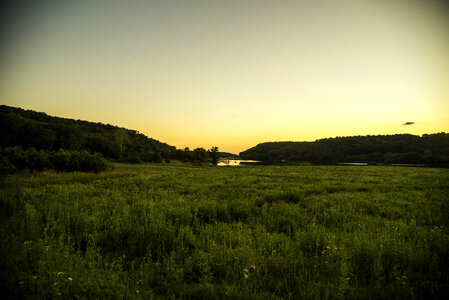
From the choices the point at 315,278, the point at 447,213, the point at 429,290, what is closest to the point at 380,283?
the point at 429,290

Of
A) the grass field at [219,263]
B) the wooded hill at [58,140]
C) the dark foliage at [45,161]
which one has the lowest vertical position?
the grass field at [219,263]

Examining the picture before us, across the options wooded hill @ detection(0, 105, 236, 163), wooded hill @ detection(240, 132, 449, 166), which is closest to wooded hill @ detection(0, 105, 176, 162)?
wooded hill @ detection(0, 105, 236, 163)

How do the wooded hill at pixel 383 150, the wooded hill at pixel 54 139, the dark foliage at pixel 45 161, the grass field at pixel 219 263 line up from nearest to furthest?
the grass field at pixel 219 263 < the dark foliage at pixel 45 161 < the wooded hill at pixel 54 139 < the wooded hill at pixel 383 150

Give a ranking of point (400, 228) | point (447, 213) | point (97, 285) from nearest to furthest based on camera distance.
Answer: point (97, 285) < point (400, 228) < point (447, 213)

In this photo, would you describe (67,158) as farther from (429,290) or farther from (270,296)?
(429,290)

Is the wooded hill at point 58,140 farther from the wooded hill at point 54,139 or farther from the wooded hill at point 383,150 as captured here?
the wooded hill at point 383,150

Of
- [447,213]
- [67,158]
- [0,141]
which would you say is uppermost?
[0,141]

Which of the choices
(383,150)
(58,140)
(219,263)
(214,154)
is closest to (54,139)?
(58,140)

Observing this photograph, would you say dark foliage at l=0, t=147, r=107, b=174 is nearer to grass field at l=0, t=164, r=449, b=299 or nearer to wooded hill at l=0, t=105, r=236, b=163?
grass field at l=0, t=164, r=449, b=299

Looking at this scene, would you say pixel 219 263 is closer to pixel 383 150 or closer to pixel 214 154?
pixel 214 154

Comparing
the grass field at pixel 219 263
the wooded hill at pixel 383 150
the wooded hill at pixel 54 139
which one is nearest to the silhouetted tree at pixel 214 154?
the wooded hill at pixel 54 139

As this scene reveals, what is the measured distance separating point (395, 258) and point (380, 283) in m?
1.13

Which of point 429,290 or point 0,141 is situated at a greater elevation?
point 0,141

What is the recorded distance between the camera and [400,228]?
6211 mm
